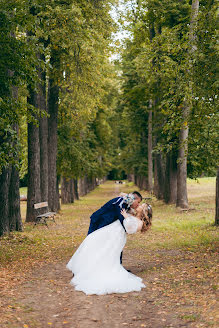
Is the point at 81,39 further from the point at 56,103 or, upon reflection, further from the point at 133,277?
the point at 133,277


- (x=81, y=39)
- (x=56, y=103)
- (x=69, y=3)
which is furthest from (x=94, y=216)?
(x=56, y=103)

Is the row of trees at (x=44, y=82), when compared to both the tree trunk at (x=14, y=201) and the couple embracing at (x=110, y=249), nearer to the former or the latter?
the tree trunk at (x=14, y=201)

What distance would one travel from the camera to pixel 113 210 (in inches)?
344

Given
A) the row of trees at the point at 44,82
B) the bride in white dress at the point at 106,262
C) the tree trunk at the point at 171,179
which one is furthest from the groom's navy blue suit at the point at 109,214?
the tree trunk at the point at 171,179

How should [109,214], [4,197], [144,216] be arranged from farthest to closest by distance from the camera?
1. [4,197]
2. [109,214]
3. [144,216]

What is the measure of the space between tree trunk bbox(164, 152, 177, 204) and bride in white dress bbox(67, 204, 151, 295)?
17.2 m

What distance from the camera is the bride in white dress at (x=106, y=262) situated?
25.5ft

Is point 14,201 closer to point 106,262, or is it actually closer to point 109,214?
point 109,214

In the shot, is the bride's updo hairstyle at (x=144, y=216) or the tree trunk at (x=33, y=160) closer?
the bride's updo hairstyle at (x=144, y=216)

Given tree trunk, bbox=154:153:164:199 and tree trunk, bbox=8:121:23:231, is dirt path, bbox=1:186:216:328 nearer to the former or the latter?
tree trunk, bbox=8:121:23:231

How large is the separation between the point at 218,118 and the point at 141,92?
15.6 m

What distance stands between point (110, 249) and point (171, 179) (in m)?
17.8

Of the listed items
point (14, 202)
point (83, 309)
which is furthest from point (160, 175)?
point (83, 309)

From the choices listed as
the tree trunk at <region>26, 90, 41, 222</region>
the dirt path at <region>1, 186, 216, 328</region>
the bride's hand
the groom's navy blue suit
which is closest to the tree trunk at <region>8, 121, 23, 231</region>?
the tree trunk at <region>26, 90, 41, 222</region>
